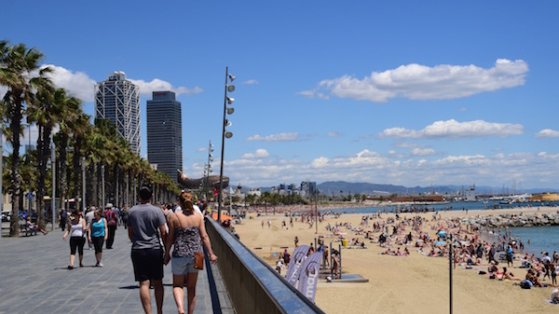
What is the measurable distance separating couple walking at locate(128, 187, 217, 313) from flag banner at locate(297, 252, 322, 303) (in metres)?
4.40

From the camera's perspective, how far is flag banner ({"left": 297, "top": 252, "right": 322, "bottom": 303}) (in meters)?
11.9

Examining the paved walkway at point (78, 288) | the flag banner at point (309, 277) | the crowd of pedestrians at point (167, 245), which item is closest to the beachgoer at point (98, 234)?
the paved walkway at point (78, 288)

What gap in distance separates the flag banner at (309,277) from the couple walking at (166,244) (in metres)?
4.40

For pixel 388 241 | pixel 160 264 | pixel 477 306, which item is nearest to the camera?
pixel 160 264

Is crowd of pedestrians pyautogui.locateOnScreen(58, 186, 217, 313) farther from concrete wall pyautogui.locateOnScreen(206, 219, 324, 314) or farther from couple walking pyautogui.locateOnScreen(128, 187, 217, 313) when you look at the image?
concrete wall pyautogui.locateOnScreen(206, 219, 324, 314)

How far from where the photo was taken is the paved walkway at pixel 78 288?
29.6 ft

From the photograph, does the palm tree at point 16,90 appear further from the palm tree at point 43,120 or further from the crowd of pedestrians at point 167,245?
the crowd of pedestrians at point 167,245

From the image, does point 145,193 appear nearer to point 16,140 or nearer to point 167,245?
point 167,245

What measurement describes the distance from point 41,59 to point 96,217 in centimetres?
1899

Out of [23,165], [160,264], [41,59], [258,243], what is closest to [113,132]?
[258,243]

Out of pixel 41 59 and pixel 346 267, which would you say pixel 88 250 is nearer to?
A: pixel 41 59

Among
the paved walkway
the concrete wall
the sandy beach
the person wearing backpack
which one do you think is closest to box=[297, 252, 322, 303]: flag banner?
the paved walkway

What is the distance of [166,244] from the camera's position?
298 inches

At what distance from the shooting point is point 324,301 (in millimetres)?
24328
